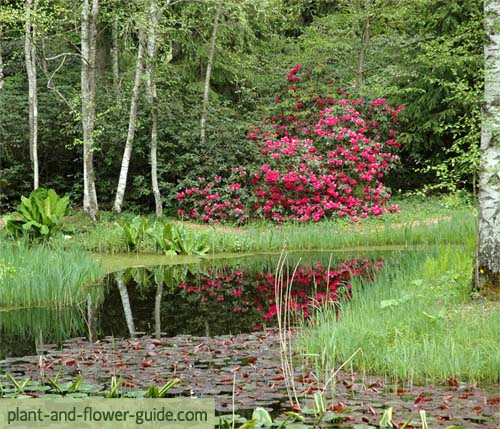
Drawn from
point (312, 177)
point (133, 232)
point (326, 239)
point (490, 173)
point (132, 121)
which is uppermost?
point (132, 121)

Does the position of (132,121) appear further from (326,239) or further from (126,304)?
(126,304)

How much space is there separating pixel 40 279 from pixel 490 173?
15.9 feet

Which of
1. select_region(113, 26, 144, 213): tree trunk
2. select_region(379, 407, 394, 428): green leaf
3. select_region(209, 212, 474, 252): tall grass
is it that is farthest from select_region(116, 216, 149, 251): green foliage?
select_region(379, 407, 394, 428): green leaf

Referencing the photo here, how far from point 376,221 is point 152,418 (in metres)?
11.8

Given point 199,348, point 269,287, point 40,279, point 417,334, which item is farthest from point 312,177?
point 417,334

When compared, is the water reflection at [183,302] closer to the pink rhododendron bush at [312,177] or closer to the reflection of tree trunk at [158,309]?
the reflection of tree trunk at [158,309]

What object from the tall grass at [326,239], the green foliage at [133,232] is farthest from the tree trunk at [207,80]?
the green foliage at [133,232]

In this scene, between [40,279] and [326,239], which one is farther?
[326,239]

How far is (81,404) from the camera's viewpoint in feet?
14.9

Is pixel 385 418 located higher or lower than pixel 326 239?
higher

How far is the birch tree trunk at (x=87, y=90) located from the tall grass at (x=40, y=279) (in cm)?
560

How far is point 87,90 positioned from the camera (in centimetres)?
1485

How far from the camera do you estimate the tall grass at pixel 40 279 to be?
845cm

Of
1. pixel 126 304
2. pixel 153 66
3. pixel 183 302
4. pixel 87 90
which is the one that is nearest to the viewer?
pixel 126 304
